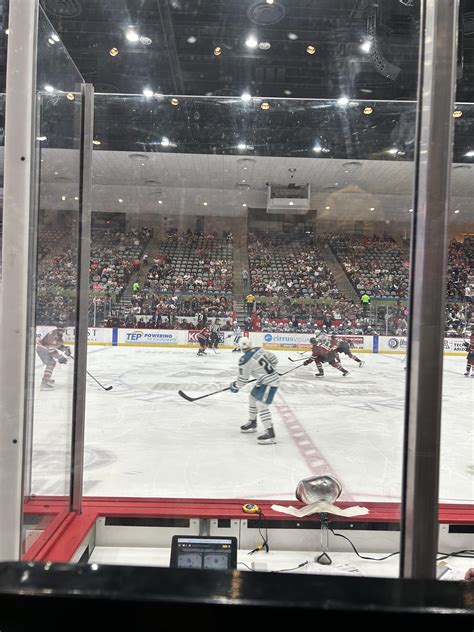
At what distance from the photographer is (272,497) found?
Answer: 85.9 inches

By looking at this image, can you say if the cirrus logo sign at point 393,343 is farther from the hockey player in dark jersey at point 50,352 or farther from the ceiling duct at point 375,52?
the hockey player in dark jersey at point 50,352

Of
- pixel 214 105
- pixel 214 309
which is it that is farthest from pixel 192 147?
pixel 214 309

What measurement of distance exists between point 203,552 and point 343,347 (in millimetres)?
4102

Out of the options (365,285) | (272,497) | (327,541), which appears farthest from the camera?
(365,285)

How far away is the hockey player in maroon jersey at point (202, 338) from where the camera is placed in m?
5.28

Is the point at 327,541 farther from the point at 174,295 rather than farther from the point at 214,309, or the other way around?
the point at 214,309

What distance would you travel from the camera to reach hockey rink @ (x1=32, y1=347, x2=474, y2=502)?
1875mm

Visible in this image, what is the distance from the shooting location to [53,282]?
1587 millimetres

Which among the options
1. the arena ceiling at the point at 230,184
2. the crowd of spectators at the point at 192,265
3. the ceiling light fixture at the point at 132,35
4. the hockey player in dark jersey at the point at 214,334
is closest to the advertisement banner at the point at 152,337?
the hockey player in dark jersey at the point at 214,334

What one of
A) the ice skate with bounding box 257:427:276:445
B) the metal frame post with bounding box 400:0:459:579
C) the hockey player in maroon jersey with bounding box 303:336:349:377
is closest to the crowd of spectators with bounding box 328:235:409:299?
the hockey player in maroon jersey with bounding box 303:336:349:377

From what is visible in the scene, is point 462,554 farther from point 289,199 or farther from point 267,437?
point 289,199

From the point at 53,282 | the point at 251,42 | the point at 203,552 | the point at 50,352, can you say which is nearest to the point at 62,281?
the point at 53,282

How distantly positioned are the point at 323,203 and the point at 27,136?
9.35ft

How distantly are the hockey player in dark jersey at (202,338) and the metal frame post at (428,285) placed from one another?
412 centimetres
